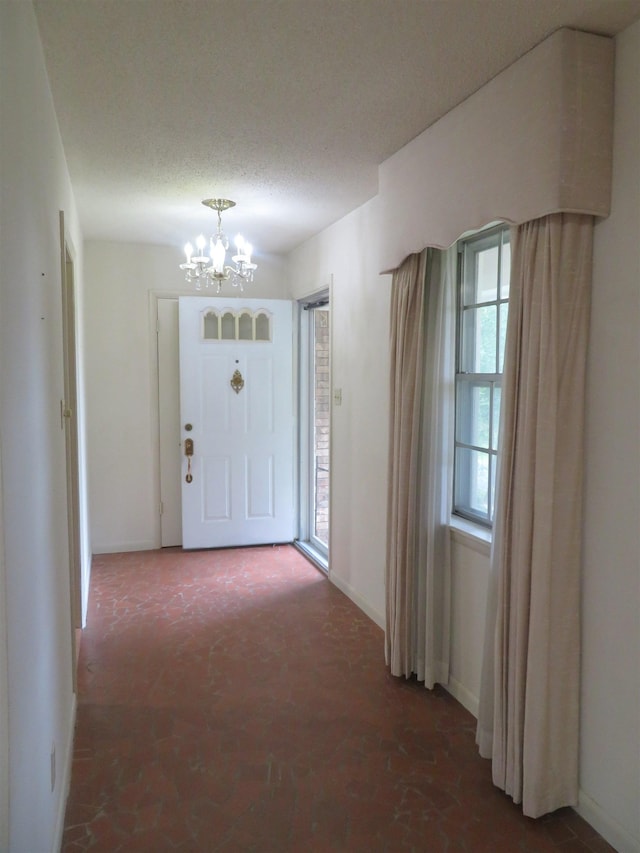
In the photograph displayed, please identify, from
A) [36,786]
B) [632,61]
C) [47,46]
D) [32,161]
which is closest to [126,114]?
[47,46]

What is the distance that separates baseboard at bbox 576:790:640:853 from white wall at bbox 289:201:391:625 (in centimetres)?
169

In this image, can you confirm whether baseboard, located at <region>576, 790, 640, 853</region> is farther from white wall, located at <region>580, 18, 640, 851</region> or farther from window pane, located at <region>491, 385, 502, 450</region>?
window pane, located at <region>491, 385, 502, 450</region>

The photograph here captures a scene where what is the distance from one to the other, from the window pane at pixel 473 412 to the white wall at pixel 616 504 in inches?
34.0

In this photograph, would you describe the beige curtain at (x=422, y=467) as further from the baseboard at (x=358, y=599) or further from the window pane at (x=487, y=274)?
the baseboard at (x=358, y=599)

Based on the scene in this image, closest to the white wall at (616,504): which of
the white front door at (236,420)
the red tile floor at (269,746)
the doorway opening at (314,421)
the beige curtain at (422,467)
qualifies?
the red tile floor at (269,746)

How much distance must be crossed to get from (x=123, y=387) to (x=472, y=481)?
331 centimetres

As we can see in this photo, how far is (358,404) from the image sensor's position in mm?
4102

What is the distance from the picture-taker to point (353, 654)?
3.39 meters

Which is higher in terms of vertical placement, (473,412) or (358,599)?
(473,412)

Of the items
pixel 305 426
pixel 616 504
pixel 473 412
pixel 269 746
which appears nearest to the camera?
pixel 616 504

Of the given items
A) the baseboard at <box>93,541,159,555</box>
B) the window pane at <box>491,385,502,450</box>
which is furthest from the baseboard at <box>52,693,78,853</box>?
the baseboard at <box>93,541,159,555</box>

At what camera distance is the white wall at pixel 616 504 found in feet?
6.33

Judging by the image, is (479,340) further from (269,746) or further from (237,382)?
(237,382)

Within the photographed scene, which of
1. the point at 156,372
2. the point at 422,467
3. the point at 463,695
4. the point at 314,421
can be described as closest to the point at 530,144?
the point at 422,467
